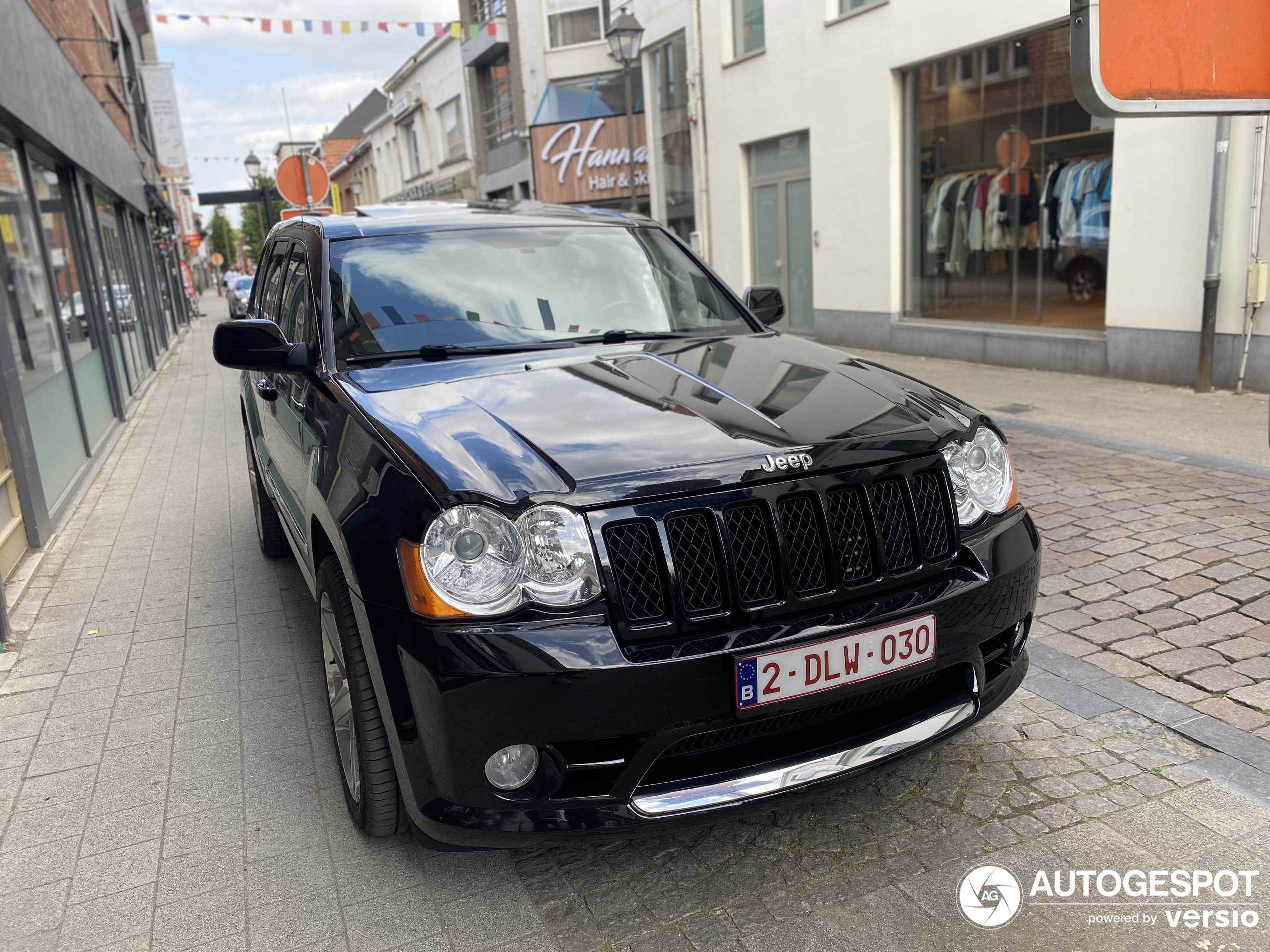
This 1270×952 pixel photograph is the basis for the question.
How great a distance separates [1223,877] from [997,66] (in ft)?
34.8

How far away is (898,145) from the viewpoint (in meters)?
12.5

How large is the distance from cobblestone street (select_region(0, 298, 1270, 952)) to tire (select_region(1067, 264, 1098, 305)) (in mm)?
6025

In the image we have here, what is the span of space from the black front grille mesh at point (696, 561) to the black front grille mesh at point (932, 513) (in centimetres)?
60

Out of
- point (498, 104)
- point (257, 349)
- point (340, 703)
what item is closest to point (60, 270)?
point (257, 349)

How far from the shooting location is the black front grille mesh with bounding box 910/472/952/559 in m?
2.47

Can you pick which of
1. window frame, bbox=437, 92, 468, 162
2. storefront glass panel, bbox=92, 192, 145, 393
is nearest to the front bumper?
storefront glass panel, bbox=92, 192, 145, 393

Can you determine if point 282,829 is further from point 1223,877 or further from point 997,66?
point 997,66

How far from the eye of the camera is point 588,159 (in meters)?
22.6

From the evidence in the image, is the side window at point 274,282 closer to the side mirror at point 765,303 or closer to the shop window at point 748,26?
the side mirror at point 765,303

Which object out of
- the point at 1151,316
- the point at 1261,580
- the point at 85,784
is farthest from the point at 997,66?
the point at 85,784

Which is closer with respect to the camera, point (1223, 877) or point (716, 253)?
point (1223, 877)

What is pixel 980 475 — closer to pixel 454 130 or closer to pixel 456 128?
pixel 456 128

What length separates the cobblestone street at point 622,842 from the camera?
7.77ft

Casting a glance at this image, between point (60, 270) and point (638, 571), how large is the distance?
8768mm
